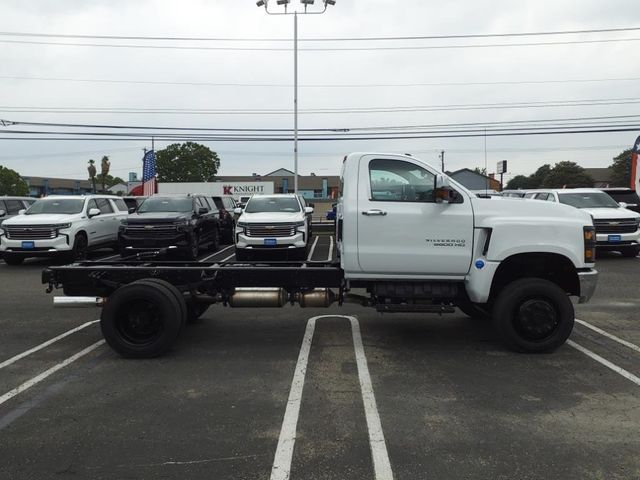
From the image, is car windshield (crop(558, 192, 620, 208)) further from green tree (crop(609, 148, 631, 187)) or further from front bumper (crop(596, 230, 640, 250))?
green tree (crop(609, 148, 631, 187))

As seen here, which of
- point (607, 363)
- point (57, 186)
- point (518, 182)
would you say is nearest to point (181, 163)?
point (57, 186)

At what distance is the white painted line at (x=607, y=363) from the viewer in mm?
5029

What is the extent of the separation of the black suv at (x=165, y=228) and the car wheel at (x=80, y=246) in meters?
1.37

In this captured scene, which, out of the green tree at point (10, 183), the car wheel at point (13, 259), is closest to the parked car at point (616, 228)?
the car wheel at point (13, 259)

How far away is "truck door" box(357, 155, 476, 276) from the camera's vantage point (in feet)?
18.5

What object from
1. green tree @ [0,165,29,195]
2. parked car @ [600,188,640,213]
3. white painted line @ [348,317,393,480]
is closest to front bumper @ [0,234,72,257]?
white painted line @ [348,317,393,480]

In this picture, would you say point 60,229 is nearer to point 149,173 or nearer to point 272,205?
point 272,205

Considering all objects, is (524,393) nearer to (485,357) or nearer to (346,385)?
(485,357)

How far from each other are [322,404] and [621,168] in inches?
3552

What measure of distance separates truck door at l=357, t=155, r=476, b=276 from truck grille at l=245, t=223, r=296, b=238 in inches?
283

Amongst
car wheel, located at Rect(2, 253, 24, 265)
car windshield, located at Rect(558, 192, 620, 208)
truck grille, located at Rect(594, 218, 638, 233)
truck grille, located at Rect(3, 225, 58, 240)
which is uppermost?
car windshield, located at Rect(558, 192, 620, 208)

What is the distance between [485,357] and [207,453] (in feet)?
11.2

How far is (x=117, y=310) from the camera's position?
5648mm

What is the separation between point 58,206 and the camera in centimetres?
1442
